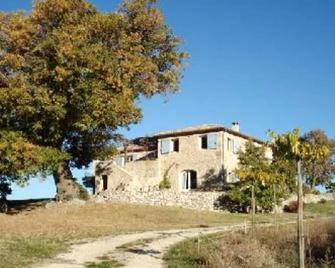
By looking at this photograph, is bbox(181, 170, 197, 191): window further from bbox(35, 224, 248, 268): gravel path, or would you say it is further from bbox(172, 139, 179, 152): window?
bbox(35, 224, 248, 268): gravel path

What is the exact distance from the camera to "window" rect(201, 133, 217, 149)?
196 feet

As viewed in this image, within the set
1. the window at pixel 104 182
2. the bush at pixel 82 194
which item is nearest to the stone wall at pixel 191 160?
the window at pixel 104 182

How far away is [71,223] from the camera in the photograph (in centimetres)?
3609

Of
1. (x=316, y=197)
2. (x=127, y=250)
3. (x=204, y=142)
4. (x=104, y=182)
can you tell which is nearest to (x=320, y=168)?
(x=316, y=197)

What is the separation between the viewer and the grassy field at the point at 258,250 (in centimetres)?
1881

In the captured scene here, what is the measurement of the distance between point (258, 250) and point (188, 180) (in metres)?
41.4

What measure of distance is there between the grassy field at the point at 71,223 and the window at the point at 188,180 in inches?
589

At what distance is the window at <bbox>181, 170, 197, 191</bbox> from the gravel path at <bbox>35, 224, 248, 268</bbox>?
1137 inches

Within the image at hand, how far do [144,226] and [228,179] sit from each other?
904 inches

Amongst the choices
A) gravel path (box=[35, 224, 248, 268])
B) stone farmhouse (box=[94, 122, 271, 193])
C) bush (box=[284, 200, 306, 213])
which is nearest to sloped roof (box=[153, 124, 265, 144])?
stone farmhouse (box=[94, 122, 271, 193])

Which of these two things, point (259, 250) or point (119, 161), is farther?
point (119, 161)

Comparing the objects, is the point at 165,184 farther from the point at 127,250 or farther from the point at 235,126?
the point at 127,250

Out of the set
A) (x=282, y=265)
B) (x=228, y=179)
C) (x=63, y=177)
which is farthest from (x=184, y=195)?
(x=282, y=265)

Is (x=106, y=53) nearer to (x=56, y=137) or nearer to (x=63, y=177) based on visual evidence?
(x=56, y=137)
